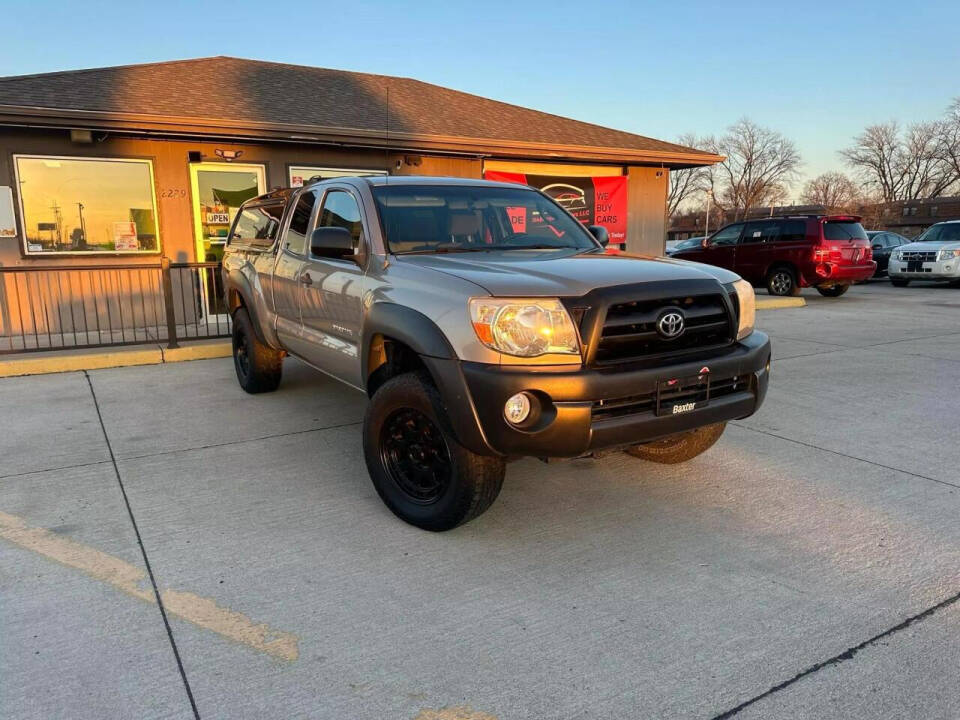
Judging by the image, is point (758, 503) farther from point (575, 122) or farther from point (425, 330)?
point (575, 122)

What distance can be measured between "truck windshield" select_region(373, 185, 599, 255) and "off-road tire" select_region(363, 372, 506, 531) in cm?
97

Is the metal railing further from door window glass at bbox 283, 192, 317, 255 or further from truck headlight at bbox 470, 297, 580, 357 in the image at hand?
truck headlight at bbox 470, 297, 580, 357

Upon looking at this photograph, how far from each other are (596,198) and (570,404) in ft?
38.9

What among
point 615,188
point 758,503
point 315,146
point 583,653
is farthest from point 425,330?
point 615,188

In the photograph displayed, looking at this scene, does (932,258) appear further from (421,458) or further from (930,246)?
(421,458)

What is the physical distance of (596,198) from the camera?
1399 cm

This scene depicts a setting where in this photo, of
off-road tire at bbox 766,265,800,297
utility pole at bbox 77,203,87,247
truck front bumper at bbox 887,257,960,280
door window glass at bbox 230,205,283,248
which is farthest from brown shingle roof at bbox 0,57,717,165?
truck front bumper at bbox 887,257,960,280

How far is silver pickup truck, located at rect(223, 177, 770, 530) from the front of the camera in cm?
295

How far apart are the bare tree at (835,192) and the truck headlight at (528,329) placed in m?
77.5

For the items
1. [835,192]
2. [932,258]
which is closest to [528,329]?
[932,258]

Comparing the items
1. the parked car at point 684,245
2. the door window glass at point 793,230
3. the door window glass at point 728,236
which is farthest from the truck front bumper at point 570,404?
the parked car at point 684,245

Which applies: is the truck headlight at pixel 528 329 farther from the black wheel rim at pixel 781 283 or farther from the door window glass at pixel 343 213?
the black wheel rim at pixel 781 283

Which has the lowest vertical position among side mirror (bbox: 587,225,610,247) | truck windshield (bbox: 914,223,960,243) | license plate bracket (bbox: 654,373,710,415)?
license plate bracket (bbox: 654,373,710,415)

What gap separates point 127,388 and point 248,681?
17.2 ft
